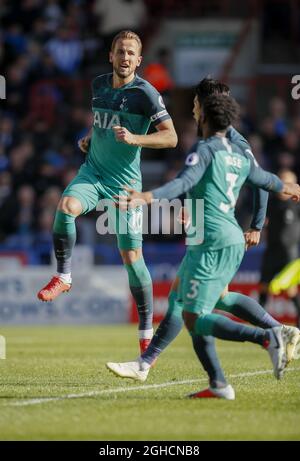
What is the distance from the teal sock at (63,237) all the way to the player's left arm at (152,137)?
2.94 ft

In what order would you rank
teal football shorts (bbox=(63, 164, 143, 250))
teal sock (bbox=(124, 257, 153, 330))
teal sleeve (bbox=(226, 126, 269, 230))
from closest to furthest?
teal sleeve (bbox=(226, 126, 269, 230))
teal football shorts (bbox=(63, 164, 143, 250))
teal sock (bbox=(124, 257, 153, 330))

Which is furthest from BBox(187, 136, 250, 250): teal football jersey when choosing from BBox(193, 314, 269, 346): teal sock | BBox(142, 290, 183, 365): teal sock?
BBox(142, 290, 183, 365): teal sock

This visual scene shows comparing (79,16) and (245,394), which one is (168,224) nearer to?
(79,16)

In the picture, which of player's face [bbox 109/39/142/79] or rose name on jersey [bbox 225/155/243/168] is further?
player's face [bbox 109/39/142/79]

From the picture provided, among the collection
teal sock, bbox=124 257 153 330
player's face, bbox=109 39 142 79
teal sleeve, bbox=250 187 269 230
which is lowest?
teal sock, bbox=124 257 153 330

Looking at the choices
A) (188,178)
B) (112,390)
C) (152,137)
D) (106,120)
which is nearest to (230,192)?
(188,178)

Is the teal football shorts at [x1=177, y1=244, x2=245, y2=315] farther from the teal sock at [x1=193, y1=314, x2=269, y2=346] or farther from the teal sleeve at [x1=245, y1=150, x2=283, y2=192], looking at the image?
the teal sleeve at [x1=245, y1=150, x2=283, y2=192]

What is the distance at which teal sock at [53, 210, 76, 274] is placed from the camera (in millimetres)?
9703

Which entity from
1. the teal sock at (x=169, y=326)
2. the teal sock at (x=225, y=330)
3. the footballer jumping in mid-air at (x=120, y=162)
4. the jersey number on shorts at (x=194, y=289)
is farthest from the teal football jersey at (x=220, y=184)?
the footballer jumping in mid-air at (x=120, y=162)

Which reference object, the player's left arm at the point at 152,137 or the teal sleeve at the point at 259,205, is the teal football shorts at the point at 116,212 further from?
the teal sleeve at the point at 259,205

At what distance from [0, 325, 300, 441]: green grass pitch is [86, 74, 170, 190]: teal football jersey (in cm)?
180

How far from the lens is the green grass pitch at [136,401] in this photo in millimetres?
6820

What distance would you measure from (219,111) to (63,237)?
2.46 meters

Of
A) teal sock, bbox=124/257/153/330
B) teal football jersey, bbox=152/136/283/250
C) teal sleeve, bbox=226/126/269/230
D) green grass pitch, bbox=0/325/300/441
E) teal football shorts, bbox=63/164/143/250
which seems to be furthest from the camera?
teal sock, bbox=124/257/153/330
